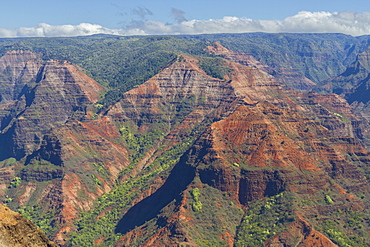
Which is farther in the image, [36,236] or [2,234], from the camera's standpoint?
[36,236]
